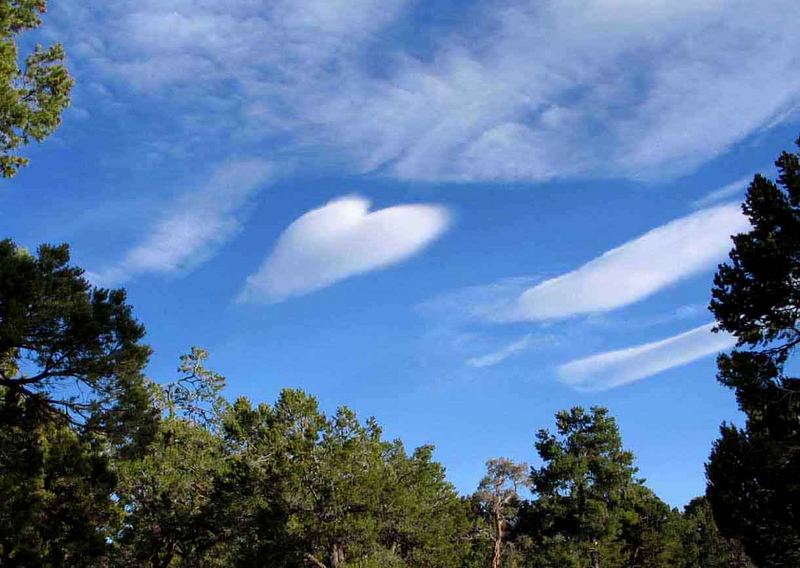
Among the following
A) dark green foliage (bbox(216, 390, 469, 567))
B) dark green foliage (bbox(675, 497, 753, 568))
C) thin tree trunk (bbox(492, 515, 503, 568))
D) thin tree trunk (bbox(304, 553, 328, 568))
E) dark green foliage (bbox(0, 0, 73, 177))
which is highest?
dark green foliage (bbox(0, 0, 73, 177))

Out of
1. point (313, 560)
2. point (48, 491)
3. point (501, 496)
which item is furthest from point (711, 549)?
point (48, 491)

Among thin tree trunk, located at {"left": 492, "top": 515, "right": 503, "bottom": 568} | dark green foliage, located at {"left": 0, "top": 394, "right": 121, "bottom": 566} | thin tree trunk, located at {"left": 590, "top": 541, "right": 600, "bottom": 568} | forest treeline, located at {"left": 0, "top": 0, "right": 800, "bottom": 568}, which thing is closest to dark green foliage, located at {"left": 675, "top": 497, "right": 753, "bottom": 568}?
forest treeline, located at {"left": 0, "top": 0, "right": 800, "bottom": 568}

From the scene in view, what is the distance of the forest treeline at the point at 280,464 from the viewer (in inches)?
537

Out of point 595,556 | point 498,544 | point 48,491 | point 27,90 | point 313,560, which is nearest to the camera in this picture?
point 27,90

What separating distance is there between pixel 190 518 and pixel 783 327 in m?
26.2

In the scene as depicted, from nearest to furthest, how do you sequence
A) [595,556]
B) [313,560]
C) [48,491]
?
[48,491] → [313,560] → [595,556]

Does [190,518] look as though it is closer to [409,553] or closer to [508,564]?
[409,553]

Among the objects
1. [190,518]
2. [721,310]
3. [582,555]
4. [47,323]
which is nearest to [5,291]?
[47,323]

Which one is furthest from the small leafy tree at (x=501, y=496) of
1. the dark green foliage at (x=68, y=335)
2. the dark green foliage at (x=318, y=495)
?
the dark green foliage at (x=68, y=335)

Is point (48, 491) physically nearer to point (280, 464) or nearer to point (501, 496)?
point (280, 464)

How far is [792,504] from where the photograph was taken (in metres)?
23.7

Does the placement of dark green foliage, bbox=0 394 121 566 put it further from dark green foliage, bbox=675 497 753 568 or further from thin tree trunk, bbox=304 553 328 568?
dark green foliage, bbox=675 497 753 568

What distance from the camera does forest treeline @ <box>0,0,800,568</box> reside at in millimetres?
13648

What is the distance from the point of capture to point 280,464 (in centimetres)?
2886
